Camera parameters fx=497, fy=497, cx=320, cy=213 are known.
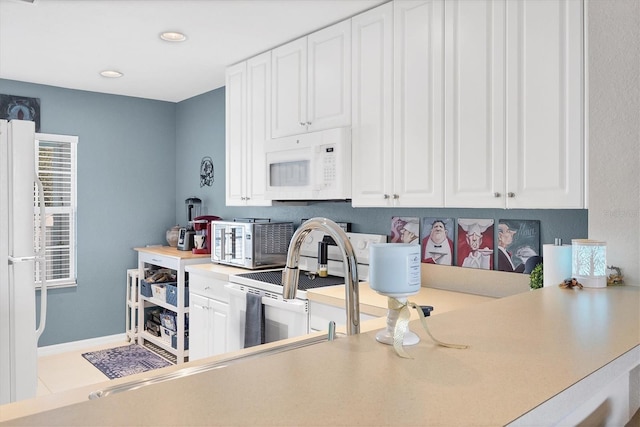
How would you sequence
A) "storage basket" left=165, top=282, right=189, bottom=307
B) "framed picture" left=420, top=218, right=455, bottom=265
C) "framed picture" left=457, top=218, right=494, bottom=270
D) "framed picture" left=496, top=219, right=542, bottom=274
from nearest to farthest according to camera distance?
"framed picture" left=496, top=219, right=542, bottom=274 < "framed picture" left=457, top=218, right=494, bottom=270 < "framed picture" left=420, top=218, right=455, bottom=265 < "storage basket" left=165, top=282, right=189, bottom=307

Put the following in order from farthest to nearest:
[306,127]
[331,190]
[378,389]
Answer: [306,127], [331,190], [378,389]

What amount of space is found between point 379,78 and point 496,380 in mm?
2096

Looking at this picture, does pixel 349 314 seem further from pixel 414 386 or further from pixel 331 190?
pixel 331 190

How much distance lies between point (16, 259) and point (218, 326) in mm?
1395

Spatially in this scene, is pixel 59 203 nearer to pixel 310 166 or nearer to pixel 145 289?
pixel 145 289

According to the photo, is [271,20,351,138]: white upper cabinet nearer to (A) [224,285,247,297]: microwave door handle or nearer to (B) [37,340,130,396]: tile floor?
(A) [224,285,247,297]: microwave door handle

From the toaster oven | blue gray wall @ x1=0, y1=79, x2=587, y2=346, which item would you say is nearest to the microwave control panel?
the toaster oven

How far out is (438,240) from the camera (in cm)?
280

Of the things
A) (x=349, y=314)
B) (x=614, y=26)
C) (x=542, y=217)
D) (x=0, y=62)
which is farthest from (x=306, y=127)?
(x=0, y=62)

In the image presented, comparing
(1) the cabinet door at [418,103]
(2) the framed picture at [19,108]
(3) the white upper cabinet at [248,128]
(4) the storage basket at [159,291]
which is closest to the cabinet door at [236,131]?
(3) the white upper cabinet at [248,128]

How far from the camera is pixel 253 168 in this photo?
3.58 m

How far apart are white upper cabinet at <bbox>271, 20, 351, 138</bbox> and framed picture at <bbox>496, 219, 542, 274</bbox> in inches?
40.9

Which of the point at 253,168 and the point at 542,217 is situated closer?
the point at 542,217

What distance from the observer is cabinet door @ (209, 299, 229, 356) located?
3363mm
